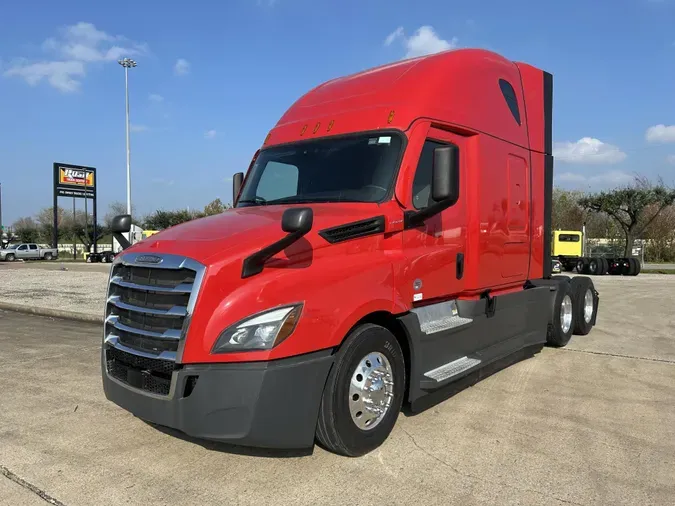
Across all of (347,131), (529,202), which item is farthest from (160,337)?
(529,202)

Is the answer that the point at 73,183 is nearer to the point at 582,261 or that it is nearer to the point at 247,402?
the point at 582,261

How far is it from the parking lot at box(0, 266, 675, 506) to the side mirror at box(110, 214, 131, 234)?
169cm

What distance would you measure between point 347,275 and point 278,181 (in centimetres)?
167

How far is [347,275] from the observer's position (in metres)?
3.75

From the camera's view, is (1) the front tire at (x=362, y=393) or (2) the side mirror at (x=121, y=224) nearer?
(1) the front tire at (x=362, y=393)

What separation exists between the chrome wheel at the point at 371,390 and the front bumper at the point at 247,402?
0.42m

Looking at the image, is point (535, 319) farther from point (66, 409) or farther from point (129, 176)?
point (129, 176)

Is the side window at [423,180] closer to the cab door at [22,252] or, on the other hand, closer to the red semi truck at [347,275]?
the red semi truck at [347,275]

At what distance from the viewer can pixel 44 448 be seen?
160 inches

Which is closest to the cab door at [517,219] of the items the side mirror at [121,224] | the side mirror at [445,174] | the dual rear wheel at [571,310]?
the dual rear wheel at [571,310]

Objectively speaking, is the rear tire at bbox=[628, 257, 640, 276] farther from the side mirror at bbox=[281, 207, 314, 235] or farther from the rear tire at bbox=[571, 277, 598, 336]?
→ the side mirror at bbox=[281, 207, 314, 235]

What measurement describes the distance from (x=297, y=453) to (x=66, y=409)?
8.23 feet

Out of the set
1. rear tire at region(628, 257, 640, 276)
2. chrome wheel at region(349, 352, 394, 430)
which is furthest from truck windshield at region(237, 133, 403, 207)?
rear tire at region(628, 257, 640, 276)

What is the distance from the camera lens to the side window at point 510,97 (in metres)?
6.27
